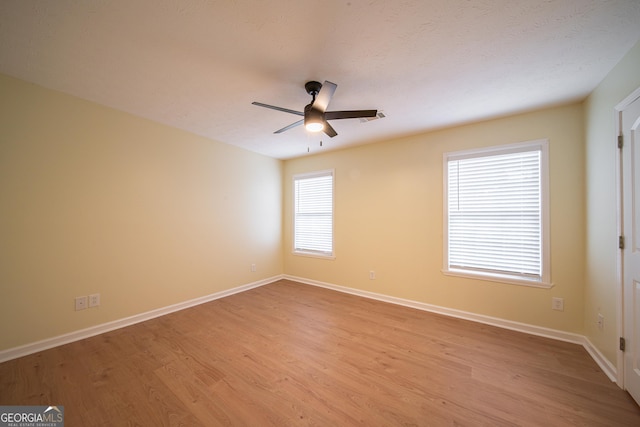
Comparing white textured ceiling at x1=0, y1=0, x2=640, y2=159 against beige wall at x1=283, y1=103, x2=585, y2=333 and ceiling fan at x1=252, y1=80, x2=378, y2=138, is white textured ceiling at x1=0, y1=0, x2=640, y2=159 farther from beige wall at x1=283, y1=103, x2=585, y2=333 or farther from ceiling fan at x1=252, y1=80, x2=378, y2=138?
beige wall at x1=283, y1=103, x2=585, y2=333

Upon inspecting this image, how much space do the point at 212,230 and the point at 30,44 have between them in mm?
2491

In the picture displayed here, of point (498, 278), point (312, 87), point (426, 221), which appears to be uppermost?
point (312, 87)

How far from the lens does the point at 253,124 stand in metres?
3.02

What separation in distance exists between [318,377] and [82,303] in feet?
8.44

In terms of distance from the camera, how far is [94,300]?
2.48m

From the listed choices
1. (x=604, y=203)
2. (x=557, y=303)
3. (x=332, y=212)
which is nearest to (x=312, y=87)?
(x=332, y=212)

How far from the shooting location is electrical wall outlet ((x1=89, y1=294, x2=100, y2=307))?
8.06ft

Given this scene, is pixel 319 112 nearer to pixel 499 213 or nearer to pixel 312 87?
pixel 312 87

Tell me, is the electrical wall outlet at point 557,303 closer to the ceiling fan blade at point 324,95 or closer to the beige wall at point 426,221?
the beige wall at point 426,221

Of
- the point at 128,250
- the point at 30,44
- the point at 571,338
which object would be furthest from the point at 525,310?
the point at 30,44

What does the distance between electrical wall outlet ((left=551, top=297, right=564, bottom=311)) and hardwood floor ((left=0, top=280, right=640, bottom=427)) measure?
0.35m

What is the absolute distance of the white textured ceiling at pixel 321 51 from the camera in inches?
53.9
